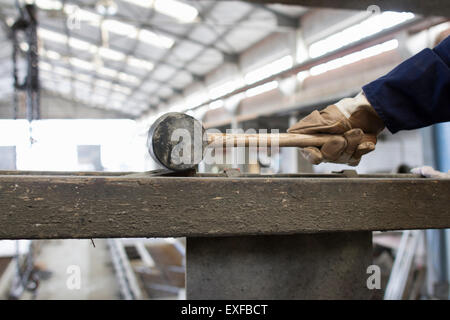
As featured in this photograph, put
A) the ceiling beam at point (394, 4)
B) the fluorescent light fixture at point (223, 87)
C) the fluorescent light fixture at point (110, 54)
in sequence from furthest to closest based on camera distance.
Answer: the fluorescent light fixture at point (110, 54)
the fluorescent light fixture at point (223, 87)
the ceiling beam at point (394, 4)

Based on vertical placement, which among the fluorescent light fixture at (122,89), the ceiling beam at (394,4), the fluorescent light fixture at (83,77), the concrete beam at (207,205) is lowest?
the concrete beam at (207,205)

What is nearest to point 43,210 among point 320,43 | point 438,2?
point 438,2

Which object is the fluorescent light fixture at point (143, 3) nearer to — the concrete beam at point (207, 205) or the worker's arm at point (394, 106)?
the worker's arm at point (394, 106)

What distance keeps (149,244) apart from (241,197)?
22.2 feet

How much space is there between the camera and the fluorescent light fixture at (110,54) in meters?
13.4

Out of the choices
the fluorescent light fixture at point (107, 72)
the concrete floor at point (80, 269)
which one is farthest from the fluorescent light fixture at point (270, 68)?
the fluorescent light fixture at point (107, 72)

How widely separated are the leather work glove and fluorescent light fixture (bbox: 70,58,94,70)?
16560 mm

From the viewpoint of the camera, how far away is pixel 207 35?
33.0ft

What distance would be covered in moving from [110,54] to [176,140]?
45.9 ft

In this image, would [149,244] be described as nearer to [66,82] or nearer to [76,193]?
[76,193]

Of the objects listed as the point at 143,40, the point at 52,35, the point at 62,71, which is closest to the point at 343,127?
the point at 143,40

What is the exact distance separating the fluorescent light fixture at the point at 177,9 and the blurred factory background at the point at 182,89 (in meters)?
0.04

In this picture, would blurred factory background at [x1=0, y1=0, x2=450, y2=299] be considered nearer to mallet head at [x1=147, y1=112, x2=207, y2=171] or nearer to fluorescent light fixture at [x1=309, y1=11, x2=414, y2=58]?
fluorescent light fixture at [x1=309, y1=11, x2=414, y2=58]

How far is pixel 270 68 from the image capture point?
31.1 ft
